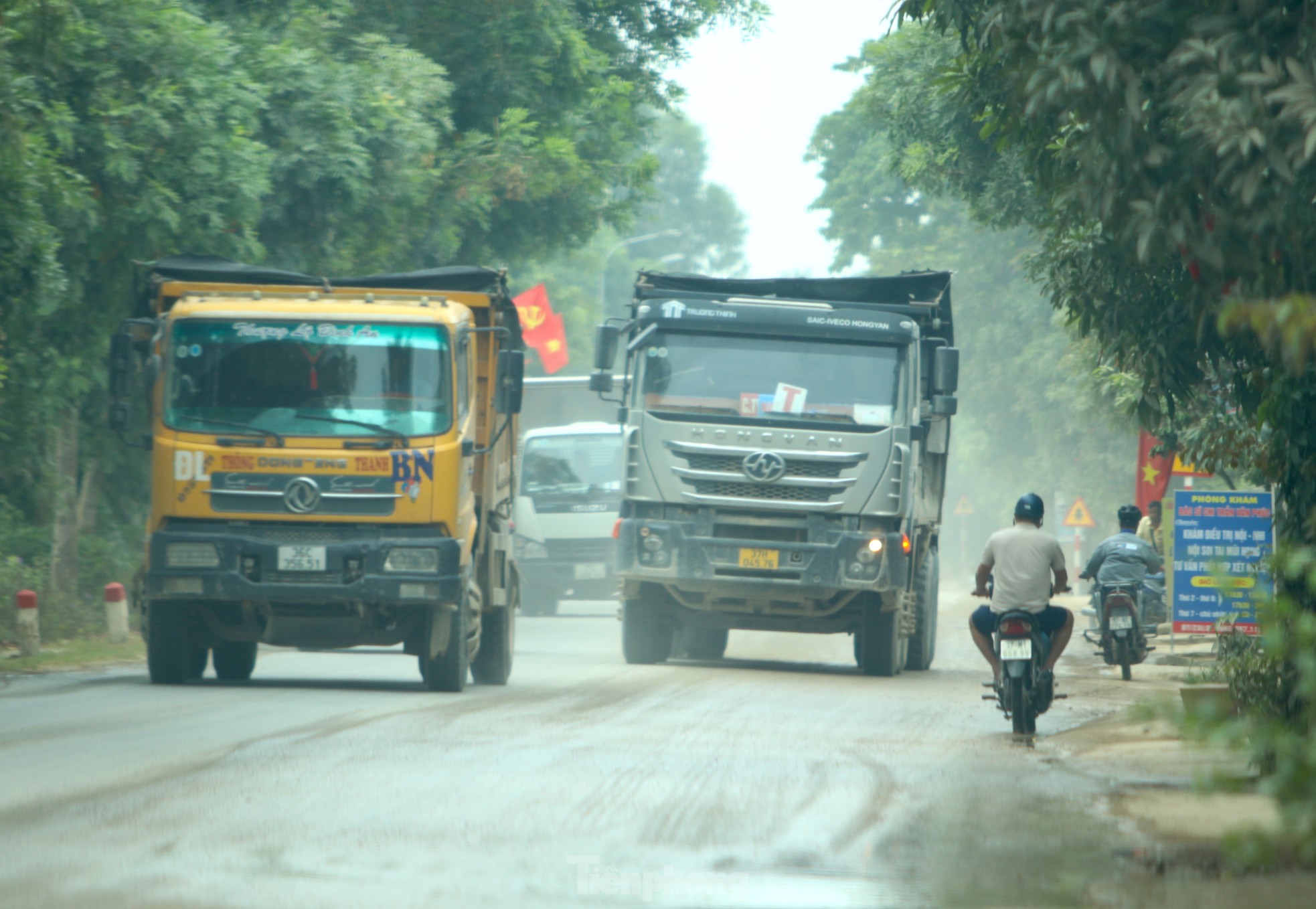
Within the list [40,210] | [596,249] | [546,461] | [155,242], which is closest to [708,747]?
[40,210]

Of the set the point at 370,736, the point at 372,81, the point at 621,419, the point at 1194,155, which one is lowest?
the point at 370,736

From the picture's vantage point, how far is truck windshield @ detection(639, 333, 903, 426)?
52.2 ft

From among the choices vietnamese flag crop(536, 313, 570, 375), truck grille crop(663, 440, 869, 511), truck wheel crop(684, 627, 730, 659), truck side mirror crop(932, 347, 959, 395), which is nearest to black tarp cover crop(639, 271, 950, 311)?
truck side mirror crop(932, 347, 959, 395)

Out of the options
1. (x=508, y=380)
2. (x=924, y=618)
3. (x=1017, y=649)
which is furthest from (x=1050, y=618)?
(x=924, y=618)

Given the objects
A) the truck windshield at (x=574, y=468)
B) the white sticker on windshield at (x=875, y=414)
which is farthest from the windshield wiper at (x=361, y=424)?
the truck windshield at (x=574, y=468)

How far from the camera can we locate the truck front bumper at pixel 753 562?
15.8 meters

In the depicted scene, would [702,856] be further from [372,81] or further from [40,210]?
[372,81]

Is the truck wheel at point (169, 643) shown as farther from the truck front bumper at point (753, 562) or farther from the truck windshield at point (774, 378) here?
the truck windshield at point (774, 378)

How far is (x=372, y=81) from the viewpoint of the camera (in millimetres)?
21984

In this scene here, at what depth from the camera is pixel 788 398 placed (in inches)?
628

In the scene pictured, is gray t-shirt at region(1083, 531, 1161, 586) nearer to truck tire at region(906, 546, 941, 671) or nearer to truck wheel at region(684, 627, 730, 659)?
truck tire at region(906, 546, 941, 671)

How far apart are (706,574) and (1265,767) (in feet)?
28.9

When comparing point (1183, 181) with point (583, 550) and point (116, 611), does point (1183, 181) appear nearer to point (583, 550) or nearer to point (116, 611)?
point (116, 611)

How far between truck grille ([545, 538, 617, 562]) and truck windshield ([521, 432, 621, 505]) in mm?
652
